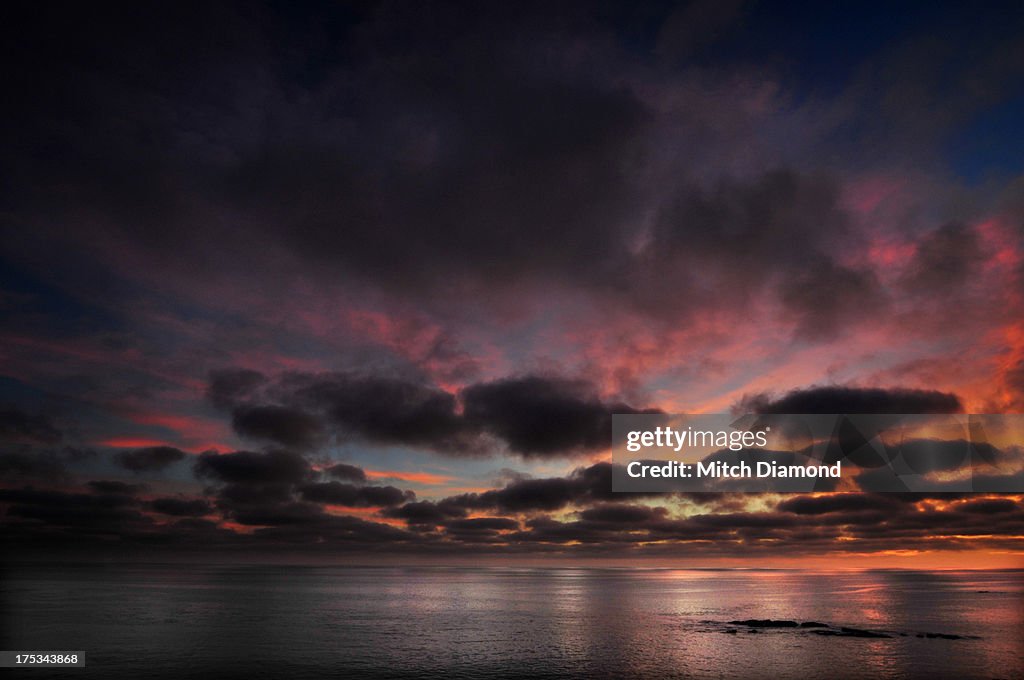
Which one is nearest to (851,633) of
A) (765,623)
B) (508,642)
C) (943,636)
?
(943,636)

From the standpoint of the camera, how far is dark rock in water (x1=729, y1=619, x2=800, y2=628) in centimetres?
9203

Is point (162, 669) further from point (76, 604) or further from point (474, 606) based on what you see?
point (76, 604)

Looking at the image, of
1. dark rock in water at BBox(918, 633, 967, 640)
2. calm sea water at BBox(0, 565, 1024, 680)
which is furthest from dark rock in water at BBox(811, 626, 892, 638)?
dark rock in water at BBox(918, 633, 967, 640)

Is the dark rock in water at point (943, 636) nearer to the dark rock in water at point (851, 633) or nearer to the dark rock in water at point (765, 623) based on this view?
the dark rock in water at point (851, 633)

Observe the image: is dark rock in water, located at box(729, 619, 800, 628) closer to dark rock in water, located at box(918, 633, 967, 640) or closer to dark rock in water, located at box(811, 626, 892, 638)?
dark rock in water, located at box(811, 626, 892, 638)

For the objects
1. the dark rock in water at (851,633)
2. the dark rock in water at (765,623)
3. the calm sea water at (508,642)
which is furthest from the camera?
the dark rock in water at (765,623)

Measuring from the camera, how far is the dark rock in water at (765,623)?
9203 centimetres

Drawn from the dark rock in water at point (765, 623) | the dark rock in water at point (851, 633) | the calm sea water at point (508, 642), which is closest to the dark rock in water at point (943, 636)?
the calm sea water at point (508, 642)

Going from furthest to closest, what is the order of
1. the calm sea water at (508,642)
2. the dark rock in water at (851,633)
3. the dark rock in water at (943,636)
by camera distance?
the dark rock in water at (851,633), the dark rock in water at (943,636), the calm sea water at (508,642)

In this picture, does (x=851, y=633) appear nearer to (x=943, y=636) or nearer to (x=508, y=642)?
(x=943, y=636)

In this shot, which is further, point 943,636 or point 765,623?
point 765,623

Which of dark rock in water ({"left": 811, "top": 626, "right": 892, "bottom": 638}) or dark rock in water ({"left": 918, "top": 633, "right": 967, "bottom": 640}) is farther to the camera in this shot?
dark rock in water ({"left": 811, "top": 626, "right": 892, "bottom": 638})

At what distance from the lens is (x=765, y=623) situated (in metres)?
95.6

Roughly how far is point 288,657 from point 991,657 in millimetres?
69943
